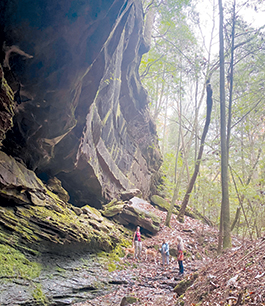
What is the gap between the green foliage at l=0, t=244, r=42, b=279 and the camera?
580 cm

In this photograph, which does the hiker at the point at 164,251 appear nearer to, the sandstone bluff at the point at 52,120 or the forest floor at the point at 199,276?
the forest floor at the point at 199,276

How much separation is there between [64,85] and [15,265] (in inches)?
240

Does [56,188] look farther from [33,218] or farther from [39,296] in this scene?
[39,296]

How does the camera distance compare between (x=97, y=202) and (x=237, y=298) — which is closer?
(x=237, y=298)

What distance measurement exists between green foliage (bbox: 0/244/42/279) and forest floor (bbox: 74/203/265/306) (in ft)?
6.02

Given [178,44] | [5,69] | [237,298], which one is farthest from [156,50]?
[237,298]

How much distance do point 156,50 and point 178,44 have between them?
7.67 feet

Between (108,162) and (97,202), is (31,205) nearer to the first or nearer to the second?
(97,202)

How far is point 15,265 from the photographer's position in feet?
20.0

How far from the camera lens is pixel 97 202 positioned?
13.5 m

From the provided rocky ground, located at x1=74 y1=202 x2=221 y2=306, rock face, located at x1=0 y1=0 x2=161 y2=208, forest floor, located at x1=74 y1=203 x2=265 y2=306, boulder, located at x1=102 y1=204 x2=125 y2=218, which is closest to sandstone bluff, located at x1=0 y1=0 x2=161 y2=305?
rock face, located at x1=0 y1=0 x2=161 y2=208

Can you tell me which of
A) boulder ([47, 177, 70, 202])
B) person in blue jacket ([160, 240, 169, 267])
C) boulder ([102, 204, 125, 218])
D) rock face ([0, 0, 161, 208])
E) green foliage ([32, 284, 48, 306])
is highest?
rock face ([0, 0, 161, 208])

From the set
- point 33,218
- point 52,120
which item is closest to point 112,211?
point 33,218

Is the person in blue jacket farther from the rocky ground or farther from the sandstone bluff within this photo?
the sandstone bluff
